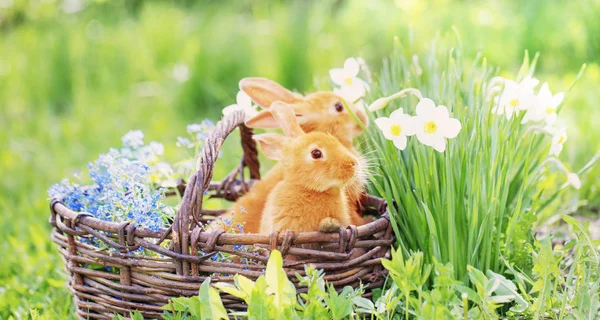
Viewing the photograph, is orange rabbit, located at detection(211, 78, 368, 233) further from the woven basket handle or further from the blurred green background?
the blurred green background

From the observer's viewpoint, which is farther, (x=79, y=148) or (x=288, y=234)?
(x=79, y=148)

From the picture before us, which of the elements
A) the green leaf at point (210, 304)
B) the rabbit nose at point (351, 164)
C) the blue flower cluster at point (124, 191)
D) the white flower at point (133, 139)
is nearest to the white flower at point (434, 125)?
the rabbit nose at point (351, 164)

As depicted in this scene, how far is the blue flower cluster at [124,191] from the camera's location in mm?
2010

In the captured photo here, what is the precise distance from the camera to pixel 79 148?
4543mm

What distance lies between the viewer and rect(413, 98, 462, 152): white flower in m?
1.84

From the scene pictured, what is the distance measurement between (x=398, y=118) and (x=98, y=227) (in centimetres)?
87

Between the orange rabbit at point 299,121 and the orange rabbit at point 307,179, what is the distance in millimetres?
167

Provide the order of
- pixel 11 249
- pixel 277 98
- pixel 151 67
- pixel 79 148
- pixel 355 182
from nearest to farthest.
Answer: pixel 355 182, pixel 277 98, pixel 11 249, pixel 79 148, pixel 151 67

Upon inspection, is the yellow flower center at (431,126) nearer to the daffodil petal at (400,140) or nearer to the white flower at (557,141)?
the daffodil petal at (400,140)

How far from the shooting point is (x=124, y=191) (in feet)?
7.16

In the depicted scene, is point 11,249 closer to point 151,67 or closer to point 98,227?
point 98,227

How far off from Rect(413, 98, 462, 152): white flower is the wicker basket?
0.28 meters

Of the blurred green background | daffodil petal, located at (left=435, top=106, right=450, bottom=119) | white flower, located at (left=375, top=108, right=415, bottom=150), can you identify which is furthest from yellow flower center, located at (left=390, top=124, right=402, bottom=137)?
the blurred green background

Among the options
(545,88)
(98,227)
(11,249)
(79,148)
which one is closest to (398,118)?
(545,88)
